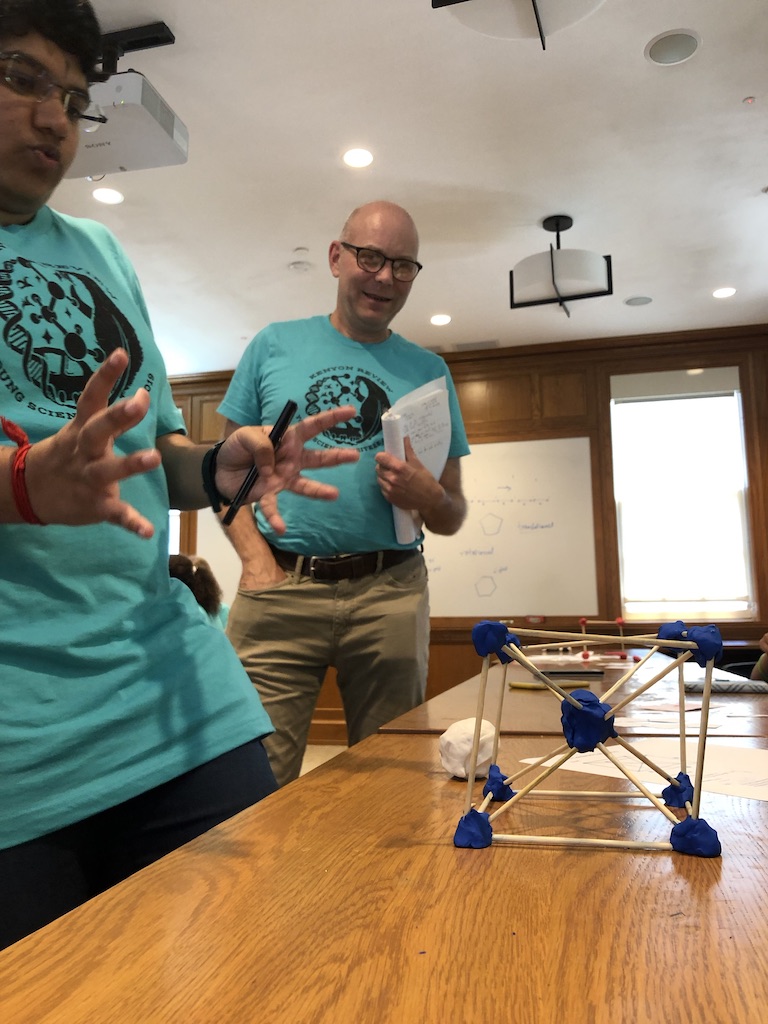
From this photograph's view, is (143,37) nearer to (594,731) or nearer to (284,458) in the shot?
(284,458)

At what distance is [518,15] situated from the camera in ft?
6.71

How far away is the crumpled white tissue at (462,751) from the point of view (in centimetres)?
75

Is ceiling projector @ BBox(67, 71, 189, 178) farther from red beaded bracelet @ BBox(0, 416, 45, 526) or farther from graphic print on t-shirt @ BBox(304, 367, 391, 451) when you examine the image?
red beaded bracelet @ BBox(0, 416, 45, 526)

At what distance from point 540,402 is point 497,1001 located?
16.7 feet

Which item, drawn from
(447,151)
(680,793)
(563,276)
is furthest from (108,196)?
(680,793)

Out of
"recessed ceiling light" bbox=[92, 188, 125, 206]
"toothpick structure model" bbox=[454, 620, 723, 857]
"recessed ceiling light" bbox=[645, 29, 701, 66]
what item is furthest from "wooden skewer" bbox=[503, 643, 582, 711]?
"recessed ceiling light" bbox=[92, 188, 125, 206]

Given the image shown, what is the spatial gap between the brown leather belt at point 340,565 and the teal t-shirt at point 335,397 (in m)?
0.02

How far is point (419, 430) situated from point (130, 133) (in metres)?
1.80

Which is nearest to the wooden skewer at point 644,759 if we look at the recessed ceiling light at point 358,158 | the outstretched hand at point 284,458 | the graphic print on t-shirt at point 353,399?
the outstretched hand at point 284,458

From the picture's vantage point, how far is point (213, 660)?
853mm

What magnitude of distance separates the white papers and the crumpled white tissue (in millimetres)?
635

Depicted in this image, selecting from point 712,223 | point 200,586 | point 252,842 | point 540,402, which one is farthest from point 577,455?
point 252,842

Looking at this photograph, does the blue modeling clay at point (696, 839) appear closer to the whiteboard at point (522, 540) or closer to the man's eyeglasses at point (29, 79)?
the man's eyeglasses at point (29, 79)

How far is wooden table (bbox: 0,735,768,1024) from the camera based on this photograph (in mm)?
340
